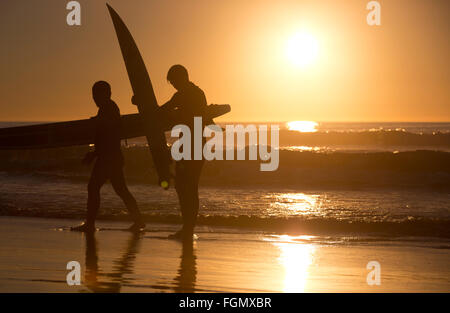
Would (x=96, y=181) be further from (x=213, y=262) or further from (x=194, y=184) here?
(x=213, y=262)

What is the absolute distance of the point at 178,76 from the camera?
7750mm

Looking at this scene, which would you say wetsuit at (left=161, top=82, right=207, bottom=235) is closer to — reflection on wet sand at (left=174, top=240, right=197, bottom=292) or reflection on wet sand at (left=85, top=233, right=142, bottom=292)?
reflection on wet sand at (left=174, top=240, right=197, bottom=292)

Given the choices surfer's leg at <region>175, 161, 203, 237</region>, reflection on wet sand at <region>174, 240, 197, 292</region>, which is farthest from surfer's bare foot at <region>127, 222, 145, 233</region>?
reflection on wet sand at <region>174, 240, 197, 292</region>

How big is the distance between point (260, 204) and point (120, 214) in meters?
3.17

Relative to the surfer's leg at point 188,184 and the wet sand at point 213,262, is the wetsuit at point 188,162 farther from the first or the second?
the wet sand at point 213,262

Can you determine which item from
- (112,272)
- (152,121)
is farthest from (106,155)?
(112,272)

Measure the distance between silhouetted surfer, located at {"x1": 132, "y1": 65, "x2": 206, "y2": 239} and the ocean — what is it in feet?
2.28

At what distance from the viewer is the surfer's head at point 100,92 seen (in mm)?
8266

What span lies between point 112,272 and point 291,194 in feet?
31.6

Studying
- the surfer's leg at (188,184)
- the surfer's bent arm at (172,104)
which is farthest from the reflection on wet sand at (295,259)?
the surfer's bent arm at (172,104)

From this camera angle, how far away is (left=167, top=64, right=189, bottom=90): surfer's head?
773cm

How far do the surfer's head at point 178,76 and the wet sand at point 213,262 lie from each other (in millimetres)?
1868

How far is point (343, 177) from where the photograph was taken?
65.2 feet

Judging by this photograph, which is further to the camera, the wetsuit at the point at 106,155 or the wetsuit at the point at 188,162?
the wetsuit at the point at 106,155
